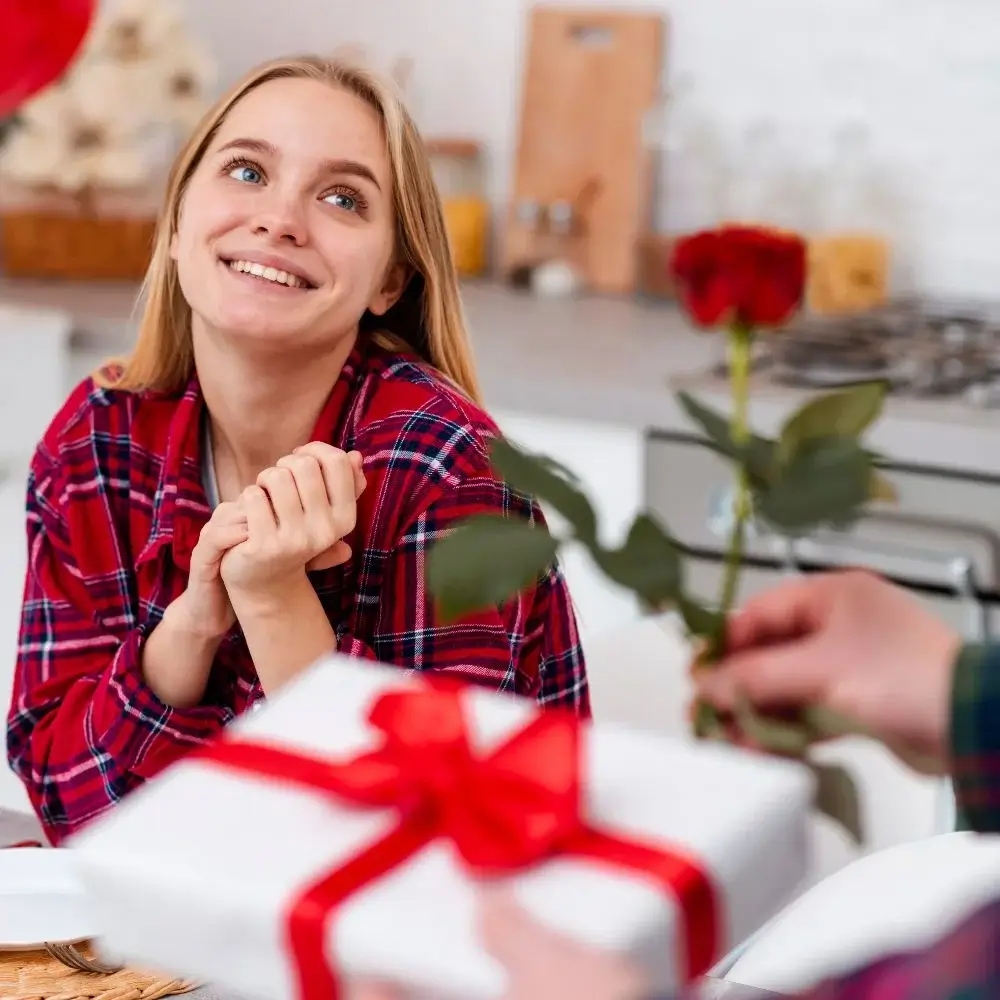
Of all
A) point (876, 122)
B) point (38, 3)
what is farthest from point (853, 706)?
point (876, 122)

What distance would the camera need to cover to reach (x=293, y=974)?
0.56 meters

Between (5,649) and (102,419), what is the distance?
0.65 m

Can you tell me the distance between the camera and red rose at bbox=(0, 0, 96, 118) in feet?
Result: 1.88

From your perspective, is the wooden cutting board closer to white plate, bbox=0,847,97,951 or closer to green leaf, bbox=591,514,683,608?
white plate, bbox=0,847,97,951

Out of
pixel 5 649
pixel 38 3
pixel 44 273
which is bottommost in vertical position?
pixel 5 649

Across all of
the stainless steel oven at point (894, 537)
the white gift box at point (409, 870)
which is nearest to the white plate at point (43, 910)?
the white gift box at point (409, 870)

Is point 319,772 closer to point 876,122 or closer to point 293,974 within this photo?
point 293,974

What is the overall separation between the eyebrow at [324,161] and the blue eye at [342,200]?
0.7 inches

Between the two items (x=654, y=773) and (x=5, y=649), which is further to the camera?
(x=5, y=649)

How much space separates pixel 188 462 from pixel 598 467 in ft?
2.94

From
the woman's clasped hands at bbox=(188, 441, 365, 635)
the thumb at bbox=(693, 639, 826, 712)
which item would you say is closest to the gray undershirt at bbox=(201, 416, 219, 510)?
the woman's clasped hands at bbox=(188, 441, 365, 635)

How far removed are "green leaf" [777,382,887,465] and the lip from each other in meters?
0.75

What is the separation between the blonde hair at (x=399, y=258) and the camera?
1310 mm

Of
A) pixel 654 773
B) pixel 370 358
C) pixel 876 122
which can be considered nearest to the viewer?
pixel 654 773
